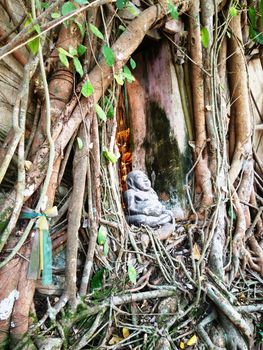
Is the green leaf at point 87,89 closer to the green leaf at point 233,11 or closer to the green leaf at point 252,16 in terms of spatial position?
the green leaf at point 233,11

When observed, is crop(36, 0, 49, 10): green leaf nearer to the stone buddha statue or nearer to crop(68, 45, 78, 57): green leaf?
crop(68, 45, 78, 57): green leaf

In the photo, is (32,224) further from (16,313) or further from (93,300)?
(93,300)

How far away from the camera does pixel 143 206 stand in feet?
6.99

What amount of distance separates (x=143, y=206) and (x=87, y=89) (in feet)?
2.76

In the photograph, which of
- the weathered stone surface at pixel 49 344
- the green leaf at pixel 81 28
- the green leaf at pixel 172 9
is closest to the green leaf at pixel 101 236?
the weathered stone surface at pixel 49 344

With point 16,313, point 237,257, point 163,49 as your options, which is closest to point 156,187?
point 237,257

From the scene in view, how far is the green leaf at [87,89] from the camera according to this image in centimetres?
160

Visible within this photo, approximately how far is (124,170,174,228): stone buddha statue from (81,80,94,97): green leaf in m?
0.80

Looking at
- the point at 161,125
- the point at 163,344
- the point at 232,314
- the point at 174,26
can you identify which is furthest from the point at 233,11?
the point at 163,344

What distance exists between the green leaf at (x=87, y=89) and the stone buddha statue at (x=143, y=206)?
0.80 metres

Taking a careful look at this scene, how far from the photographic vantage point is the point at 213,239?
7.01 ft

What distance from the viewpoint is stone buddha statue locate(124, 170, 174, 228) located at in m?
2.09

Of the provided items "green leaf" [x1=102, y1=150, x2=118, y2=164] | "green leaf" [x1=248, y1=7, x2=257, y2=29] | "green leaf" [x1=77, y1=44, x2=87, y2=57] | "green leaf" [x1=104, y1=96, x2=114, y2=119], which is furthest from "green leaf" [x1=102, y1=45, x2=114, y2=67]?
"green leaf" [x1=248, y1=7, x2=257, y2=29]

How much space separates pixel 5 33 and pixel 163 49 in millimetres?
1290
